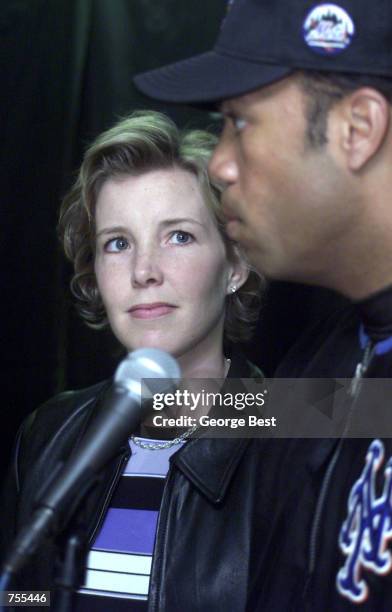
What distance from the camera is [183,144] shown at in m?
2.21

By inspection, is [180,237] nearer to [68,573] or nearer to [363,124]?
[363,124]

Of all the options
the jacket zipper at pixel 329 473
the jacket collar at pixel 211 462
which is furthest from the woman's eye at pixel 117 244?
the jacket zipper at pixel 329 473

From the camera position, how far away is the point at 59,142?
2617 millimetres

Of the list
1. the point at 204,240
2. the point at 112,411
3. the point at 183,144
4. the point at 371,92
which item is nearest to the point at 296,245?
the point at 371,92

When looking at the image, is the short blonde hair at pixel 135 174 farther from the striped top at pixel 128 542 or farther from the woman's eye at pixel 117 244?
the striped top at pixel 128 542

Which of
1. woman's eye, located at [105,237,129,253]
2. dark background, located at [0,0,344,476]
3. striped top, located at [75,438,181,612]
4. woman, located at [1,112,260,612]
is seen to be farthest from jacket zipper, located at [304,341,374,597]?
dark background, located at [0,0,344,476]

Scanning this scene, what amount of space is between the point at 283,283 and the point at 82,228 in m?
0.60

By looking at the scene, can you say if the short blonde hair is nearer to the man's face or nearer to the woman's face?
the woman's face

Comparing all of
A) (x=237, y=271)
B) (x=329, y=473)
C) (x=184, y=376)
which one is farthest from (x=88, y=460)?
(x=237, y=271)

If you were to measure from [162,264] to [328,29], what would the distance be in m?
0.78

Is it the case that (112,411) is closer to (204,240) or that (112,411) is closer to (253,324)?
(204,240)

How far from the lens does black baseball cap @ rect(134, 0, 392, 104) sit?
1.40m

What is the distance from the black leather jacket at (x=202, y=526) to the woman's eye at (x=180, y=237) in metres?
0.30

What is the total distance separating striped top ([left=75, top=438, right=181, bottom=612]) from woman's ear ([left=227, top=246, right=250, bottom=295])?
40 centimetres
